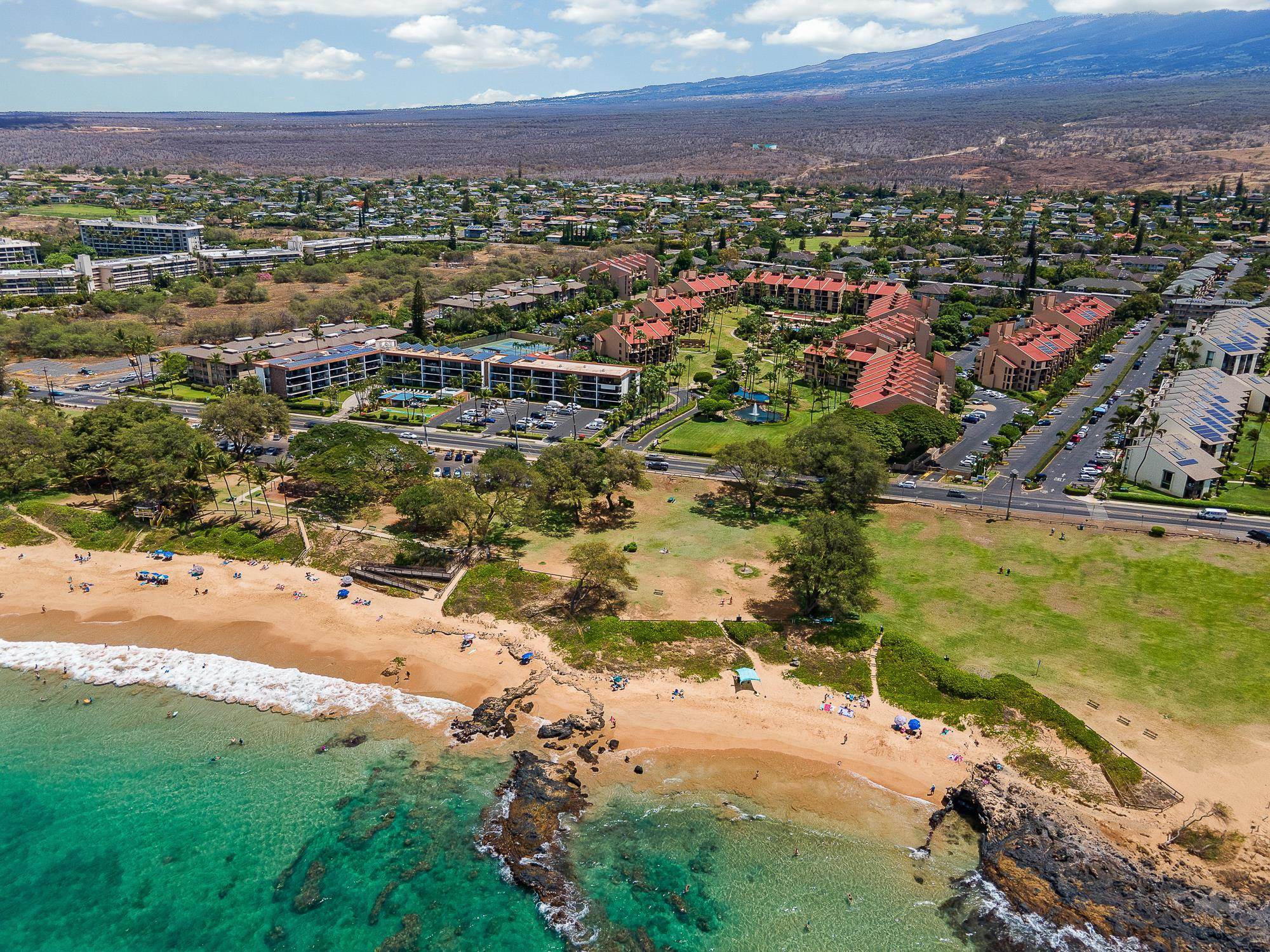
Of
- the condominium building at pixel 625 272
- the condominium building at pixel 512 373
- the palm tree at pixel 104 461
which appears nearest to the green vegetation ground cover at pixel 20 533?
the palm tree at pixel 104 461

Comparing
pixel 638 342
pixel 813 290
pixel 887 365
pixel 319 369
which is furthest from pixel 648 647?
pixel 813 290

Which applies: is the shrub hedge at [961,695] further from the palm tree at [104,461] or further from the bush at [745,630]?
the palm tree at [104,461]

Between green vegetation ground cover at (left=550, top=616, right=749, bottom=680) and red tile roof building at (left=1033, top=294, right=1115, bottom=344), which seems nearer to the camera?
green vegetation ground cover at (left=550, top=616, right=749, bottom=680)

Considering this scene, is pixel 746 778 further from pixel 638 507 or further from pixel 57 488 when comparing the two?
pixel 57 488

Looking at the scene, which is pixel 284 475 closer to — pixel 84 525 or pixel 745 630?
pixel 84 525

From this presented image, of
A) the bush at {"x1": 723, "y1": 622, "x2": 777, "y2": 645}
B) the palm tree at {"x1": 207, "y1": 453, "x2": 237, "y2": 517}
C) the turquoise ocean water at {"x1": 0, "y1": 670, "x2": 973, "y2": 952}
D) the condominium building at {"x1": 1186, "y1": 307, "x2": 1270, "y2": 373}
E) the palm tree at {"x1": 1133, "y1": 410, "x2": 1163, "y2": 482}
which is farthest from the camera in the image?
the condominium building at {"x1": 1186, "y1": 307, "x2": 1270, "y2": 373}

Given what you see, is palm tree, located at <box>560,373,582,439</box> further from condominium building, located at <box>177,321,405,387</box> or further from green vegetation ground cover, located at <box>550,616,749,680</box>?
green vegetation ground cover, located at <box>550,616,749,680</box>

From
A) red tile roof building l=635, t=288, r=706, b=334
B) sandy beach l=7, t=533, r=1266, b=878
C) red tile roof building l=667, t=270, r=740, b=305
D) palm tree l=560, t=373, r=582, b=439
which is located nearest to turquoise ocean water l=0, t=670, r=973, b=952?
sandy beach l=7, t=533, r=1266, b=878

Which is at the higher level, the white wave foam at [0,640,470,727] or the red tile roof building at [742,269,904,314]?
the red tile roof building at [742,269,904,314]

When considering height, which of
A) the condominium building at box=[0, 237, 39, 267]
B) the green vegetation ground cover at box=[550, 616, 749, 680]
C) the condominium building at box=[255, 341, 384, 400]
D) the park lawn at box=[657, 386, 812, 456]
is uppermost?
the condominium building at box=[0, 237, 39, 267]
